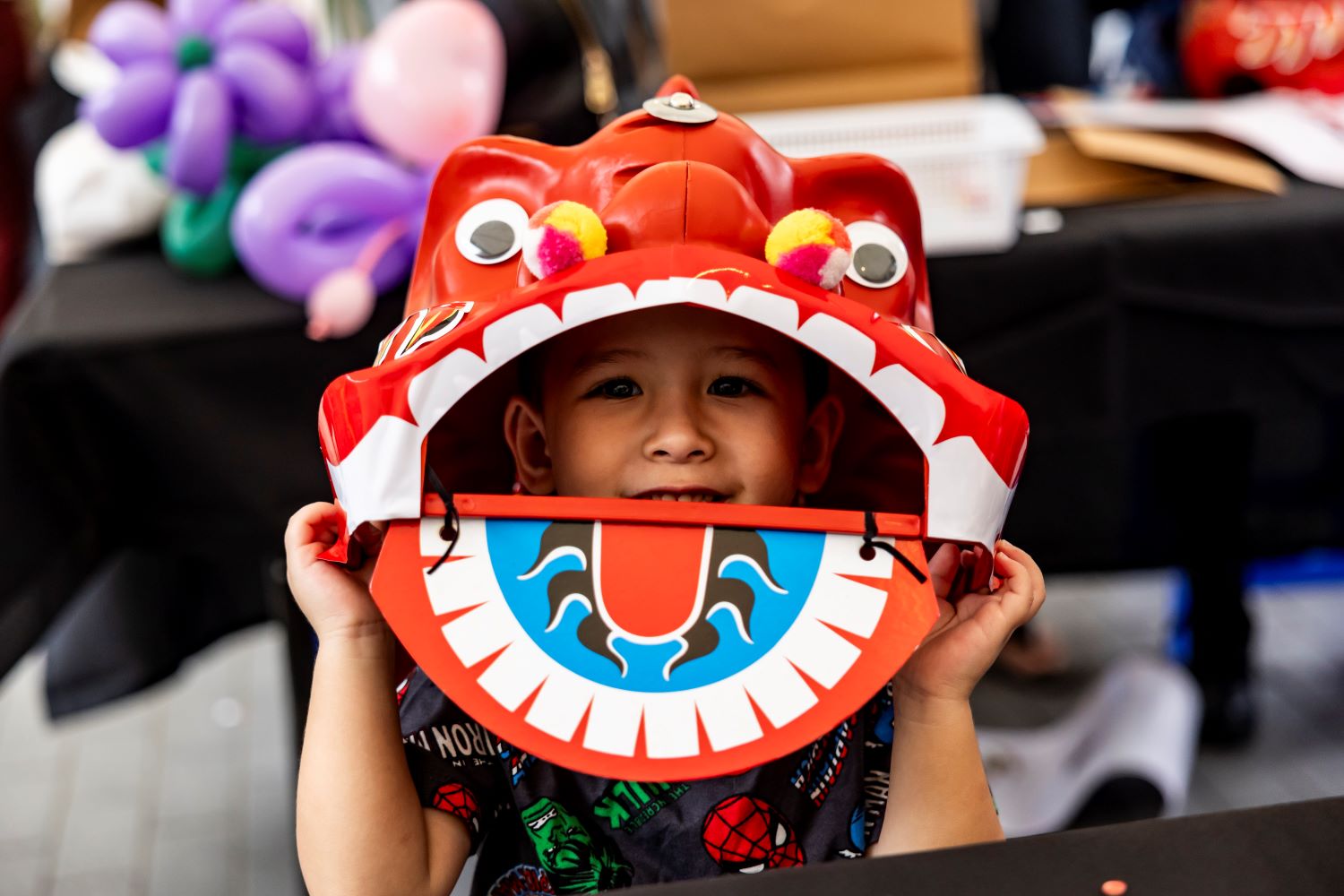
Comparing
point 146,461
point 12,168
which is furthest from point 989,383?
point 12,168

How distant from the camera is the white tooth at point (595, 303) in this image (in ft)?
1.98

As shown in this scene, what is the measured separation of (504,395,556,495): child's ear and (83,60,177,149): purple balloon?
759 mm

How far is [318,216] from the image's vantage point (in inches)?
53.9

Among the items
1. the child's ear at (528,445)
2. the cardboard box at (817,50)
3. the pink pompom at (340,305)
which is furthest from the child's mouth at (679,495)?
the cardboard box at (817,50)

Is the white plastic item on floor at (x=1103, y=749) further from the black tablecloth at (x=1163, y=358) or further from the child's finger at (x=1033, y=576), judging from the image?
the child's finger at (x=1033, y=576)

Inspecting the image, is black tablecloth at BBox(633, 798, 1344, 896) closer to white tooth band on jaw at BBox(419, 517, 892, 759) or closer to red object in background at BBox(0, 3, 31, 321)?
white tooth band on jaw at BBox(419, 517, 892, 759)

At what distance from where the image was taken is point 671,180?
653mm

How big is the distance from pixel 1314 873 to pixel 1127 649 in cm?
169

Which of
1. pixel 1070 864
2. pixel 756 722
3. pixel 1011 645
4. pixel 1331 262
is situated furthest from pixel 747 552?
pixel 1011 645

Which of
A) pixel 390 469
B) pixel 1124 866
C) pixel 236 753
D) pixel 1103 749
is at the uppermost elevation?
pixel 390 469

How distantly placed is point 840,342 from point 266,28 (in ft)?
3.36

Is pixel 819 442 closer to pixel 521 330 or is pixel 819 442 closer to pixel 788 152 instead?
pixel 521 330

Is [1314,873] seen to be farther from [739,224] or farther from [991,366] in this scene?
[991,366]

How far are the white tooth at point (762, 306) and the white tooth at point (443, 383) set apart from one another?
12 cm
